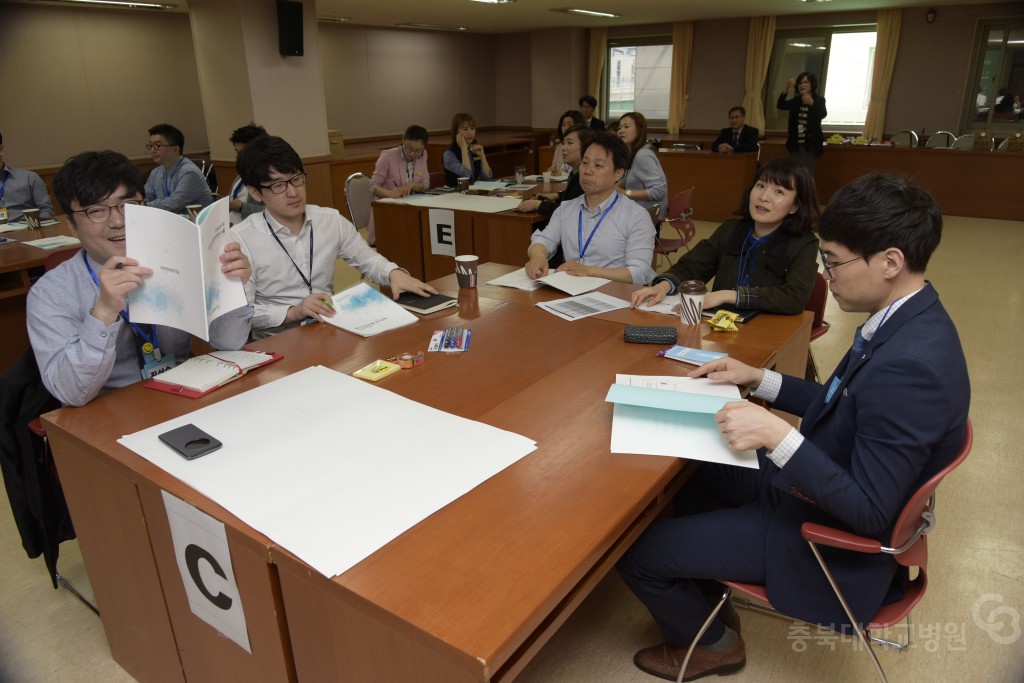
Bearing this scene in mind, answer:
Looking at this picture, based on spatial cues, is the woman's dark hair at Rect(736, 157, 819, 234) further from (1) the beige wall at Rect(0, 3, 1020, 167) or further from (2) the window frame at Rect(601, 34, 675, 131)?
(2) the window frame at Rect(601, 34, 675, 131)

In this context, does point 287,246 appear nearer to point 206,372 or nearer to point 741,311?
point 206,372

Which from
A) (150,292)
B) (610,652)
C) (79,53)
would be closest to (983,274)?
(610,652)

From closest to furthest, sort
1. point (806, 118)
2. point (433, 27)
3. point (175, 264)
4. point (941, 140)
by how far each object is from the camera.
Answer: point (175, 264) < point (806, 118) < point (941, 140) < point (433, 27)

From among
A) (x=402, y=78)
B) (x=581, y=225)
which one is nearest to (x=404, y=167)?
(x=581, y=225)

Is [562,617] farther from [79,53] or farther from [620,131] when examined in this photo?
[79,53]

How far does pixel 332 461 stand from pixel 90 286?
880mm

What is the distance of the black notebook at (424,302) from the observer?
7.99ft

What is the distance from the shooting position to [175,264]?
5.25 feet

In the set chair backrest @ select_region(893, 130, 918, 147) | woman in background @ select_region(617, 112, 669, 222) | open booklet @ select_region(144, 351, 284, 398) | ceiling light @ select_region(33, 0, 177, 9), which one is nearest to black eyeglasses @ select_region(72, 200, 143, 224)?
open booklet @ select_region(144, 351, 284, 398)

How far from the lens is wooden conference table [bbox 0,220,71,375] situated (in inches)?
139

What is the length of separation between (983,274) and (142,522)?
6.58m

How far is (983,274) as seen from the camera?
18.8 feet

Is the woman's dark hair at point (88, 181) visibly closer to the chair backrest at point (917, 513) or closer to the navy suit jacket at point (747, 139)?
the chair backrest at point (917, 513)

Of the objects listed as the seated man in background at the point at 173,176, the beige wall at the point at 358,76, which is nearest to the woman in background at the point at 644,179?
the seated man in background at the point at 173,176
